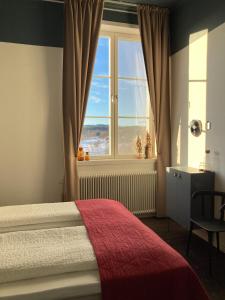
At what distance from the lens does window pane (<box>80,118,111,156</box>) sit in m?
3.77

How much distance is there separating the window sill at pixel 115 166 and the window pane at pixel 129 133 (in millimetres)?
236

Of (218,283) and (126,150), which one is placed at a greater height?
(126,150)

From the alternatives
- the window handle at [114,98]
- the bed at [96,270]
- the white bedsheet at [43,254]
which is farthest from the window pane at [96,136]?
the bed at [96,270]

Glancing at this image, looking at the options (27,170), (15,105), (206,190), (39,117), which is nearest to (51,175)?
(27,170)

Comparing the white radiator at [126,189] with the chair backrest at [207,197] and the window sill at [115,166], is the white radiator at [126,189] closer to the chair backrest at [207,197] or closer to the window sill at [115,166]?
the window sill at [115,166]

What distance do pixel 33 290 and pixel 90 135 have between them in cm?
268

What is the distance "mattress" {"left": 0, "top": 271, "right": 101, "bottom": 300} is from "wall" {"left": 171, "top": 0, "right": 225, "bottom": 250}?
2.01 metres

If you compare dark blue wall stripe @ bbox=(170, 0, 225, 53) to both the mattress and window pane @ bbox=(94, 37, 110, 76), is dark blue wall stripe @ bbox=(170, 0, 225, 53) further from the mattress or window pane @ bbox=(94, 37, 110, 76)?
the mattress

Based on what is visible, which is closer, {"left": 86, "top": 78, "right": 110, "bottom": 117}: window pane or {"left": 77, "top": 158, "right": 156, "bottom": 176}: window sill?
{"left": 77, "top": 158, "right": 156, "bottom": 176}: window sill

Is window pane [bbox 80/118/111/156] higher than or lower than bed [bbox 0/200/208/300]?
higher

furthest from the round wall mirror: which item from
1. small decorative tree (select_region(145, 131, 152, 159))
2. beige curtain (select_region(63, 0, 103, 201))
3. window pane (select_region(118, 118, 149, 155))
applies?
beige curtain (select_region(63, 0, 103, 201))

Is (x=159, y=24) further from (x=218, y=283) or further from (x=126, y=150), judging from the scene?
(x=218, y=283)

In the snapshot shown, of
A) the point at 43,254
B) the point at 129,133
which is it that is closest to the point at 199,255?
the point at 43,254

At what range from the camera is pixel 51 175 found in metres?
3.52
